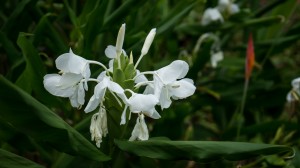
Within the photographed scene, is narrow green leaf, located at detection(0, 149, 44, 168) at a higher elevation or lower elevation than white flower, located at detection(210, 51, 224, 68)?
lower

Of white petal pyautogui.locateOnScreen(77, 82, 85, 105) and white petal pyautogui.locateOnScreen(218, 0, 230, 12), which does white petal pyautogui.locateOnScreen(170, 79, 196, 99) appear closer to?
white petal pyautogui.locateOnScreen(77, 82, 85, 105)

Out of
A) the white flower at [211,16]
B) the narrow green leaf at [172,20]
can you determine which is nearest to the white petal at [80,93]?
the narrow green leaf at [172,20]

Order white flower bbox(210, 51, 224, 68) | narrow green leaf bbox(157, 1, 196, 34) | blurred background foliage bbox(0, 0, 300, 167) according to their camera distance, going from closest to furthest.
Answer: blurred background foliage bbox(0, 0, 300, 167)
narrow green leaf bbox(157, 1, 196, 34)
white flower bbox(210, 51, 224, 68)

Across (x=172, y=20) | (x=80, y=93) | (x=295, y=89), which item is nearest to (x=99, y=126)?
(x=80, y=93)

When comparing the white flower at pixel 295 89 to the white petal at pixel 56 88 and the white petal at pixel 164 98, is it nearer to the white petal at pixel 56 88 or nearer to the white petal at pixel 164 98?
the white petal at pixel 164 98

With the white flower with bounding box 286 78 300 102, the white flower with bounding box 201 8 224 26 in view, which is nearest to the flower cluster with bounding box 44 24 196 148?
the white flower with bounding box 286 78 300 102

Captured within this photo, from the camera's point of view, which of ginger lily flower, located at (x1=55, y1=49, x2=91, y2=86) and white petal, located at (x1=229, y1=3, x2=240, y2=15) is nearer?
ginger lily flower, located at (x1=55, y1=49, x2=91, y2=86)

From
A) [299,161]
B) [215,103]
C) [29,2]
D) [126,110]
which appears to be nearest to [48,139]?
[126,110]

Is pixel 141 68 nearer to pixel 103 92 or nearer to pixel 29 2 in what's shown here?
pixel 29 2
